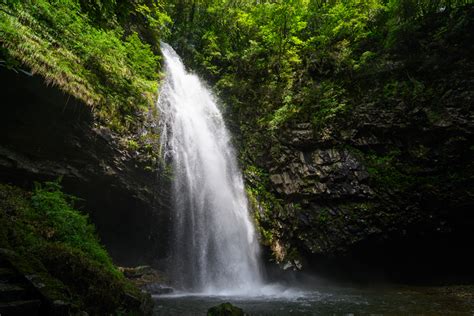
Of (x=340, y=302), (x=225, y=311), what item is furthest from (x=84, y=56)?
(x=340, y=302)

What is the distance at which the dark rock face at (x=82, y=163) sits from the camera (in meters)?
8.00

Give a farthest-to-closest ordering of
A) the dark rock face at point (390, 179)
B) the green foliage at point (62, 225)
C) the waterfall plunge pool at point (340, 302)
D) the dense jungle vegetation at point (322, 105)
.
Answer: the dark rock face at point (390, 179), the dense jungle vegetation at point (322, 105), the waterfall plunge pool at point (340, 302), the green foliage at point (62, 225)

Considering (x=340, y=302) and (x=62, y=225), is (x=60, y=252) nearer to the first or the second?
(x=62, y=225)

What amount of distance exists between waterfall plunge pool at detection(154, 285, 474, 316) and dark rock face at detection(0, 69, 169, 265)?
3.00 metres

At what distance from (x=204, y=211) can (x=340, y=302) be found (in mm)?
5550

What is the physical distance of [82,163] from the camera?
9.16 meters

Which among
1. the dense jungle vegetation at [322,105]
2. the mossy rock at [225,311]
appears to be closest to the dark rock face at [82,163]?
the dense jungle vegetation at [322,105]

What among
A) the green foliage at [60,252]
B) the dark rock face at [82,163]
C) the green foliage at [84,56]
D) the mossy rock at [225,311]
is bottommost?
the mossy rock at [225,311]

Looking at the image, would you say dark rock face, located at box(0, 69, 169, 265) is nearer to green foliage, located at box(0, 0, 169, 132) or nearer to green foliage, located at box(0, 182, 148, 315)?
green foliage, located at box(0, 0, 169, 132)

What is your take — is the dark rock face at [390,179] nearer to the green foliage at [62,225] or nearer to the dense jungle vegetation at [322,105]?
the dense jungle vegetation at [322,105]

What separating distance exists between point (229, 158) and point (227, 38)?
26.7 feet

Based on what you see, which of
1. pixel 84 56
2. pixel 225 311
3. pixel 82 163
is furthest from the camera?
pixel 84 56

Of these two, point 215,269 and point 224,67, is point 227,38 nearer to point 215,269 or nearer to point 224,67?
point 224,67

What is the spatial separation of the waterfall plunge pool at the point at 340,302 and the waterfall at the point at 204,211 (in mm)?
1352
